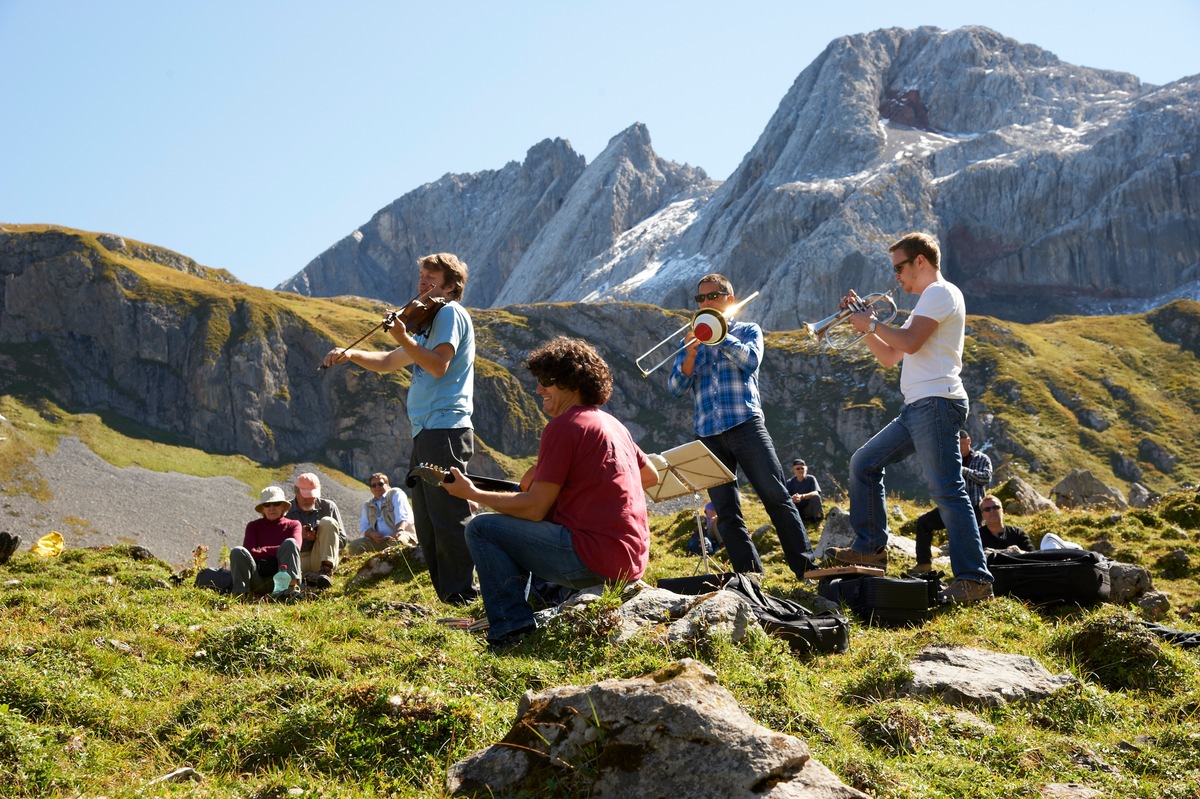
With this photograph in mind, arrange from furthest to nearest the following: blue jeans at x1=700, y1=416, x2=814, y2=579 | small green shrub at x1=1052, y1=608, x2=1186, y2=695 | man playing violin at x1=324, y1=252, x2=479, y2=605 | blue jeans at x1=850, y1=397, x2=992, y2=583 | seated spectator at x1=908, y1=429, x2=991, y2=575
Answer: seated spectator at x1=908, y1=429, x2=991, y2=575
blue jeans at x1=700, y1=416, x2=814, y2=579
man playing violin at x1=324, y1=252, x2=479, y2=605
blue jeans at x1=850, y1=397, x2=992, y2=583
small green shrub at x1=1052, y1=608, x2=1186, y2=695

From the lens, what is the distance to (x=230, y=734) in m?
5.07

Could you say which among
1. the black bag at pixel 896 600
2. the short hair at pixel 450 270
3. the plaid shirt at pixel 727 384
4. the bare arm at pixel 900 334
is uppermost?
the short hair at pixel 450 270

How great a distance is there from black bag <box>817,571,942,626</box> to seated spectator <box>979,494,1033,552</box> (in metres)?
4.32

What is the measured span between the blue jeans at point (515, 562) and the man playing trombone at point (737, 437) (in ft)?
12.1

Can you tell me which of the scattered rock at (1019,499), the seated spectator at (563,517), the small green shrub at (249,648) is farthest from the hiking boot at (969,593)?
the scattered rock at (1019,499)

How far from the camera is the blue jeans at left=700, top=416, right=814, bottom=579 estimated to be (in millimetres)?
10242

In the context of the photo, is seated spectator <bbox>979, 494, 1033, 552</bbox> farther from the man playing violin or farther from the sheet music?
the man playing violin

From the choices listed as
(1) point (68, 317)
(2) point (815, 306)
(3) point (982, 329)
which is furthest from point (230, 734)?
(2) point (815, 306)

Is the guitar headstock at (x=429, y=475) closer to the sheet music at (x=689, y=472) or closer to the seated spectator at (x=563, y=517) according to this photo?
the seated spectator at (x=563, y=517)

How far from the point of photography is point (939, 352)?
8.92 meters

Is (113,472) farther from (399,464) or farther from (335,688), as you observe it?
(335,688)

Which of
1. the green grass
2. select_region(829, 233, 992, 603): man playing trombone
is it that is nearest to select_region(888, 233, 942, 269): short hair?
select_region(829, 233, 992, 603): man playing trombone

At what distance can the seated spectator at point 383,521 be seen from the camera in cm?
1727

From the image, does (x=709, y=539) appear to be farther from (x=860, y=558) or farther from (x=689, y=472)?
(x=689, y=472)
